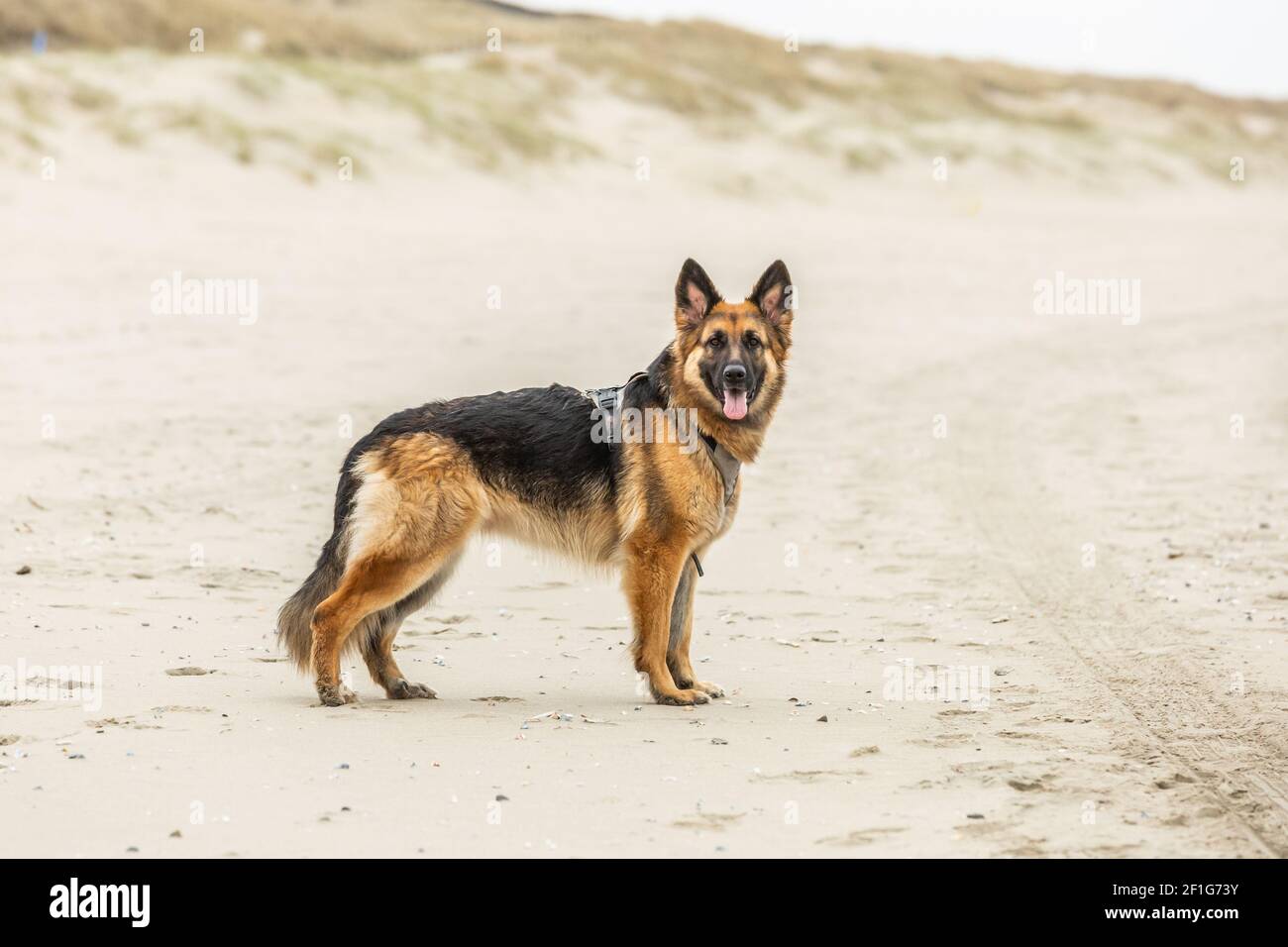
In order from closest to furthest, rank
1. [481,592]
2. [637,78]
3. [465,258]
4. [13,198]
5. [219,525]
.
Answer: [481,592]
[219,525]
[13,198]
[465,258]
[637,78]

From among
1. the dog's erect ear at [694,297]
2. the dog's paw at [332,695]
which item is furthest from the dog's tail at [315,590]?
the dog's erect ear at [694,297]

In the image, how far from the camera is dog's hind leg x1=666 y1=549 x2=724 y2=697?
22.9ft

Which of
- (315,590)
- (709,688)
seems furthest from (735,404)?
(315,590)

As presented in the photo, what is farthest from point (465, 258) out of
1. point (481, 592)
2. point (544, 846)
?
point (544, 846)

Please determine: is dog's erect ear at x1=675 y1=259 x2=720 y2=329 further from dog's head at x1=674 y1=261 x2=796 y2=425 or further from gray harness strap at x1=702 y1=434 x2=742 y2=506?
gray harness strap at x1=702 y1=434 x2=742 y2=506

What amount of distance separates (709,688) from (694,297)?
175cm

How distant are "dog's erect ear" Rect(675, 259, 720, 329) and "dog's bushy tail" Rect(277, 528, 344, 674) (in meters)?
1.81

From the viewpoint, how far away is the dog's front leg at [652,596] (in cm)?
677

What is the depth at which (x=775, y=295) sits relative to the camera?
7031mm

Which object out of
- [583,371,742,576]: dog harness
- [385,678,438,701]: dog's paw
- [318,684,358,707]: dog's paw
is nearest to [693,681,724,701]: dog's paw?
[583,371,742,576]: dog harness

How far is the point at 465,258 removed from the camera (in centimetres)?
2003

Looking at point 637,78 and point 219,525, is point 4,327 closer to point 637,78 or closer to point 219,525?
point 219,525

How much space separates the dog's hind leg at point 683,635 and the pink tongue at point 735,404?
0.63m

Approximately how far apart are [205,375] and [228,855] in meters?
10.0
